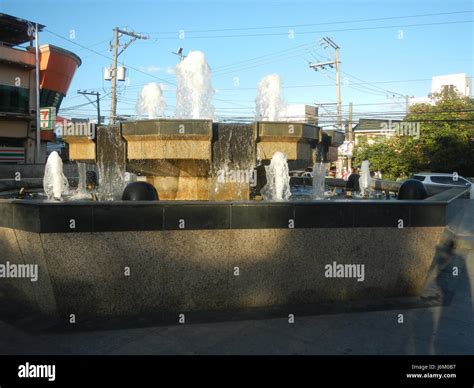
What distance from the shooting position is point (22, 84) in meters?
30.4

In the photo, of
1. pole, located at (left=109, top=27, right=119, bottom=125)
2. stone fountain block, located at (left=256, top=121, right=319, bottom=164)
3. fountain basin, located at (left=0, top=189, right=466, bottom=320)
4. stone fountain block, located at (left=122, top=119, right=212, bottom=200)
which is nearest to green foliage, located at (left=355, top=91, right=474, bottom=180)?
pole, located at (left=109, top=27, right=119, bottom=125)

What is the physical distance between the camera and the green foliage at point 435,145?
3031 centimetres

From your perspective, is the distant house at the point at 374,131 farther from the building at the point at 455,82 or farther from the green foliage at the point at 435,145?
the building at the point at 455,82

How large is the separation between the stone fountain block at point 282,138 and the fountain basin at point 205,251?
1.62 m

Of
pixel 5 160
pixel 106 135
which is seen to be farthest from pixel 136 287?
pixel 5 160

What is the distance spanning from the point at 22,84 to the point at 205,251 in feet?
103

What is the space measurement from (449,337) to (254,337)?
6.71ft

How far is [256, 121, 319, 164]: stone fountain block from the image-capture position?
6.10 m

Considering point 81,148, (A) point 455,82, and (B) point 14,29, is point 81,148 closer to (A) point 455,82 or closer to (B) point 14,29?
(B) point 14,29

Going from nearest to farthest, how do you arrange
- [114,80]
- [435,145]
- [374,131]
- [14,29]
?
[114,80]
[435,145]
[14,29]
[374,131]

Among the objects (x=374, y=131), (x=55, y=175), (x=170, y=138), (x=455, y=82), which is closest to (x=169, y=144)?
(x=170, y=138)

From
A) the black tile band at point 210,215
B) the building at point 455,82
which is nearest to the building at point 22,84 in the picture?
the black tile band at point 210,215
